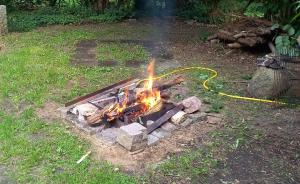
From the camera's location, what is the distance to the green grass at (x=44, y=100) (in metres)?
3.88

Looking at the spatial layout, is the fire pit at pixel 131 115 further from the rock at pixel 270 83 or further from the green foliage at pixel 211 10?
the green foliage at pixel 211 10

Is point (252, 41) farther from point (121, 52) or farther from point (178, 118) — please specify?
point (178, 118)

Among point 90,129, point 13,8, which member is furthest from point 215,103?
point 13,8

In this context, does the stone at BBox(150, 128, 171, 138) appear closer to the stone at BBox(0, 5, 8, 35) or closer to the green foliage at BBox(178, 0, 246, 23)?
the stone at BBox(0, 5, 8, 35)

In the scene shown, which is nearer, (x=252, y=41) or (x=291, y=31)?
(x=291, y=31)

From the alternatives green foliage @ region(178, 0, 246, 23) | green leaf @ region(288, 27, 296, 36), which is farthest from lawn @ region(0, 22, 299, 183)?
green foliage @ region(178, 0, 246, 23)

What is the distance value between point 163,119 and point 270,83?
5.71 ft

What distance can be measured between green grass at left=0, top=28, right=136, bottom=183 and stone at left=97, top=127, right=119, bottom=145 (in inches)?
9.0

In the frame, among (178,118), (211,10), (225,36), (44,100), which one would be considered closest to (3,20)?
(44,100)

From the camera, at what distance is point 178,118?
4.82 m

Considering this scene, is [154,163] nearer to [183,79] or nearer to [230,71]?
[183,79]

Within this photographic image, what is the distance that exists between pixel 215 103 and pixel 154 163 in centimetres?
172

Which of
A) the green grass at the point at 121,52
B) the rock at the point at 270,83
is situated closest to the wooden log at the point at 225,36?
the green grass at the point at 121,52

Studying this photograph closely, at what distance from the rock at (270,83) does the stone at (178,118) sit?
4.53 feet
